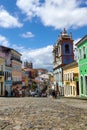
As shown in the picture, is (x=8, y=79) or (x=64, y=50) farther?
(x=64, y=50)

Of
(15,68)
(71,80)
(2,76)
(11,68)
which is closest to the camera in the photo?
(71,80)

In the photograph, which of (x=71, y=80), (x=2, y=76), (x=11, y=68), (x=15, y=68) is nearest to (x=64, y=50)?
(x=11, y=68)

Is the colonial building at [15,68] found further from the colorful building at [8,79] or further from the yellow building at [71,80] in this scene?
the yellow building at [71,80]

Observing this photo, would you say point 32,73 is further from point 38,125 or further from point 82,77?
point 38,125

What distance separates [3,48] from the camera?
7738 centimetres

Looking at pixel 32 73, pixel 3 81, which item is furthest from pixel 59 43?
pixel 32 73

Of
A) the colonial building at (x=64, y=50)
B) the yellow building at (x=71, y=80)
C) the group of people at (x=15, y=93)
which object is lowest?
the group of people at (x=15, y=93)

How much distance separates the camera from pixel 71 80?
6166cm

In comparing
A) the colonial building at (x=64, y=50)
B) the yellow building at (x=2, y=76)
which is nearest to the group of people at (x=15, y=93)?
the yellow building at (x=2, y=76)

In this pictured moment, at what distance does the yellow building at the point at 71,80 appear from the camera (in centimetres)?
5617

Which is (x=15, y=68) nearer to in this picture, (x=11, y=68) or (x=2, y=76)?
(x=11, y=68)

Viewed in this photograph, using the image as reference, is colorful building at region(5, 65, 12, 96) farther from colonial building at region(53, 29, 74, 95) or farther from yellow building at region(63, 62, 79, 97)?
yellow building at region(63, 62, 79, 97)

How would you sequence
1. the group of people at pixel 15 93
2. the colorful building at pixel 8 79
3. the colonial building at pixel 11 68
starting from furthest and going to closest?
1. the colonial building at pixel 11 68
2. the colorful building at pixel 8 79
3. the group of people at pixel 15 93

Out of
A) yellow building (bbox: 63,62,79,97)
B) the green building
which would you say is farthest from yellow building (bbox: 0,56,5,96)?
the green building
